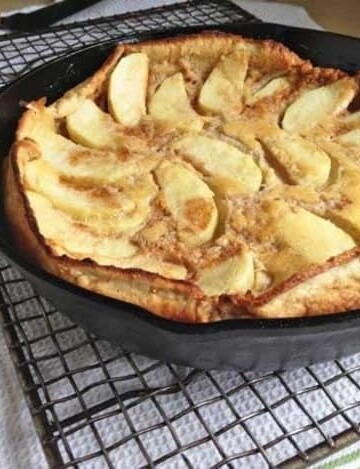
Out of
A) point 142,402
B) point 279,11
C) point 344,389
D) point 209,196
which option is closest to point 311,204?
point 209,196

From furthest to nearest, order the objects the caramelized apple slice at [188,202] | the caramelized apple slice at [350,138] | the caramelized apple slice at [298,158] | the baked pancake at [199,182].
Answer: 1. the caramelized apple slice at [350,138]
2. the caramelized apple slice at [298,158]
3. the caramelized apple slice at [188,202]
4. the baked pancake at [199,182]

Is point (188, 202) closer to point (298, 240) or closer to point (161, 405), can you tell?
point (298, 240)

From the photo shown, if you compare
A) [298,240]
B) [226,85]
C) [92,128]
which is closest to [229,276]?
[298,240]

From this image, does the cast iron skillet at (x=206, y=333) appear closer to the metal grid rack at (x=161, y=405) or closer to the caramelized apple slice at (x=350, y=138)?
the metal grid rack at (x=161, y=405)

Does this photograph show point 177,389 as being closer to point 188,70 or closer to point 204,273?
point 204,273

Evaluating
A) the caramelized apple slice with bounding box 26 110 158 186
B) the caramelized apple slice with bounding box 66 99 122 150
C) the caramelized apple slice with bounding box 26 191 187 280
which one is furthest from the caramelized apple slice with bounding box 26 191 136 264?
the caramelized apple slice with bounding box 66 99 122 150

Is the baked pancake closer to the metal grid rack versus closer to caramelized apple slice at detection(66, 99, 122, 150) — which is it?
caramelized apple slice at detection(66, 99, 122, 150)

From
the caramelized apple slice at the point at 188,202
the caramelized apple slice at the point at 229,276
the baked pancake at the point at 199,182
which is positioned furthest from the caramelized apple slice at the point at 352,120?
the caramelized apple slice at the point at 229,276
